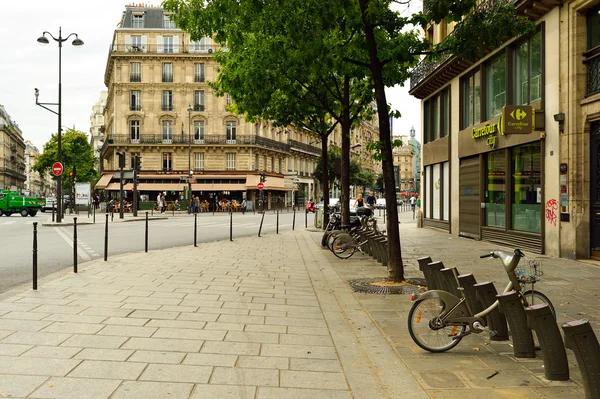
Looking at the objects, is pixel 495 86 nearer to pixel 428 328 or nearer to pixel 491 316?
pixel 491 316

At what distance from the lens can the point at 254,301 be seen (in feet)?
24.2

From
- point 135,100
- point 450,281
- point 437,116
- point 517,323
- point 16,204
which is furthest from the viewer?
point 135,100

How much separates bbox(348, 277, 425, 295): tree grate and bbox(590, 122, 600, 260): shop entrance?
513 cm

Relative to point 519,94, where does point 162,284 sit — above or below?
below

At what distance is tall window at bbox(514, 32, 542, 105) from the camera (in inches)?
550

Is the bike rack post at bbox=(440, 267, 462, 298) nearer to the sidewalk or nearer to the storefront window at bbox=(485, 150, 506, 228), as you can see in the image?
the sidewalk

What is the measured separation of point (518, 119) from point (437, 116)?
33.9 ft

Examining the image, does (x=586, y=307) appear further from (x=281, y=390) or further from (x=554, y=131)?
(x=554, y=131)

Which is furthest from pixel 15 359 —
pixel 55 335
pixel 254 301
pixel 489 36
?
pixel 489 36

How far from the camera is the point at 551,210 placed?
13023 millimetres

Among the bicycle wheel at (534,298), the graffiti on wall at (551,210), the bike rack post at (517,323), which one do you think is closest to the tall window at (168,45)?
the graffiti on wall at (551,210)

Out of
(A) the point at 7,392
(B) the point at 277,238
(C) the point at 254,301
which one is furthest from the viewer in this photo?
(B) the point at 277,238

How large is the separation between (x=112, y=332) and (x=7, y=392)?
1729 millimetres

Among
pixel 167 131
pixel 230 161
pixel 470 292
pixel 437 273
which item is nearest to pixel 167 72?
pixel 167 131
